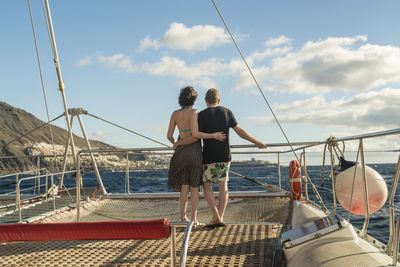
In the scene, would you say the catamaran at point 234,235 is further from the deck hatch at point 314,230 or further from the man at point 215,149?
the man at point 215,149

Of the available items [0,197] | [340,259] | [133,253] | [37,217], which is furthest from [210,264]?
[0,197]

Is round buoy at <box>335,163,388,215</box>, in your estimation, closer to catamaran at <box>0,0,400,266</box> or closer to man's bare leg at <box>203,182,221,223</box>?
catamaran at <box>0,0,400,266</box>

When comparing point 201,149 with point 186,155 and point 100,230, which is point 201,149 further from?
point 100,230

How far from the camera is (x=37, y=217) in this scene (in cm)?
452

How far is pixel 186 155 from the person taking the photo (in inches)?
135

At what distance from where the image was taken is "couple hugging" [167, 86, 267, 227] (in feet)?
11.3

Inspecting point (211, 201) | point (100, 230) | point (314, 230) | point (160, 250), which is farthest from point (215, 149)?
point (100, 230)

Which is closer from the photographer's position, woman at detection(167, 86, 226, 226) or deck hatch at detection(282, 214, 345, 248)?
deck hatch at detection(282, 214, 345, 248)

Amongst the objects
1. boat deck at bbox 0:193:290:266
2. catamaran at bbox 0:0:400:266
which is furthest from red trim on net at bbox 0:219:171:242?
boat deck at bbox 0:193:290:266

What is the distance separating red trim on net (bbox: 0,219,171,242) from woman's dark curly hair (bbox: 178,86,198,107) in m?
1.89

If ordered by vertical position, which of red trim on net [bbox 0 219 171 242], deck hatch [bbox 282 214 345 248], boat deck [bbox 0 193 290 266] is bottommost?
boat deck [bbox 0 193 290 266]

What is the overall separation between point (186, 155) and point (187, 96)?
59 centimetres

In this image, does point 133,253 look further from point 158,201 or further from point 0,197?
point 0,197

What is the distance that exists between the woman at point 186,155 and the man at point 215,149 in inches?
3.3
